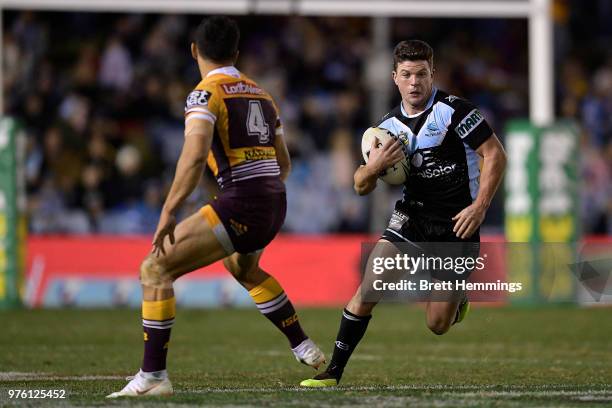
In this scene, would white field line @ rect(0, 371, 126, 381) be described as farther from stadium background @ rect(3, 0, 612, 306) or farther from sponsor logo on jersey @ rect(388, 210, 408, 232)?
stadium background @ rect(3, 0, 612, 306)

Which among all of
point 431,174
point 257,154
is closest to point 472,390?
point 431,174

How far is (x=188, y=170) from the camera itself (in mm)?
6715

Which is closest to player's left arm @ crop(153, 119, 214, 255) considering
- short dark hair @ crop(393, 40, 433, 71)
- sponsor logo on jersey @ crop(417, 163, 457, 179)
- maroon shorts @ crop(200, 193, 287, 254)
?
maroon shorts @ crop(200, 193, 287, 254)

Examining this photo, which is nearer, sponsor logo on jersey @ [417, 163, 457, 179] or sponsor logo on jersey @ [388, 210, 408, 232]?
sponsor logo on jersey @ [417, 163, 457, 179]

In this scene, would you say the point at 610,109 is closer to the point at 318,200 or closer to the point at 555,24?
the point at 555,24

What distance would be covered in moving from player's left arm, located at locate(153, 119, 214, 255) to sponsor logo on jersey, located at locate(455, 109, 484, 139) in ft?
5.38

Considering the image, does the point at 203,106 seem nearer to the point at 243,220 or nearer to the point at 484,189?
the point at 243,220

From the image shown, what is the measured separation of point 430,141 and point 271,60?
13.0m

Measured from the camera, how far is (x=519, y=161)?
16922 millimetres

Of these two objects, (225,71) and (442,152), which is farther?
(442,152)

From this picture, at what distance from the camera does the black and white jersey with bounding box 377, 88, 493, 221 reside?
7578mm

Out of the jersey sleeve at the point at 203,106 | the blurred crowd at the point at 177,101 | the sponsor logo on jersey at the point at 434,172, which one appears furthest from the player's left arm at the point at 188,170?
the blurred crowd at the point at 177,101

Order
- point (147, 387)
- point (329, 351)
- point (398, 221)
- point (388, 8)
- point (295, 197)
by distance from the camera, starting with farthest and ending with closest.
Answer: point (295, 197)
point (388, 8)
point (329, 351)
point (398, 221)
point (147, 387)

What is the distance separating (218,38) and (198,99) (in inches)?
16.5
